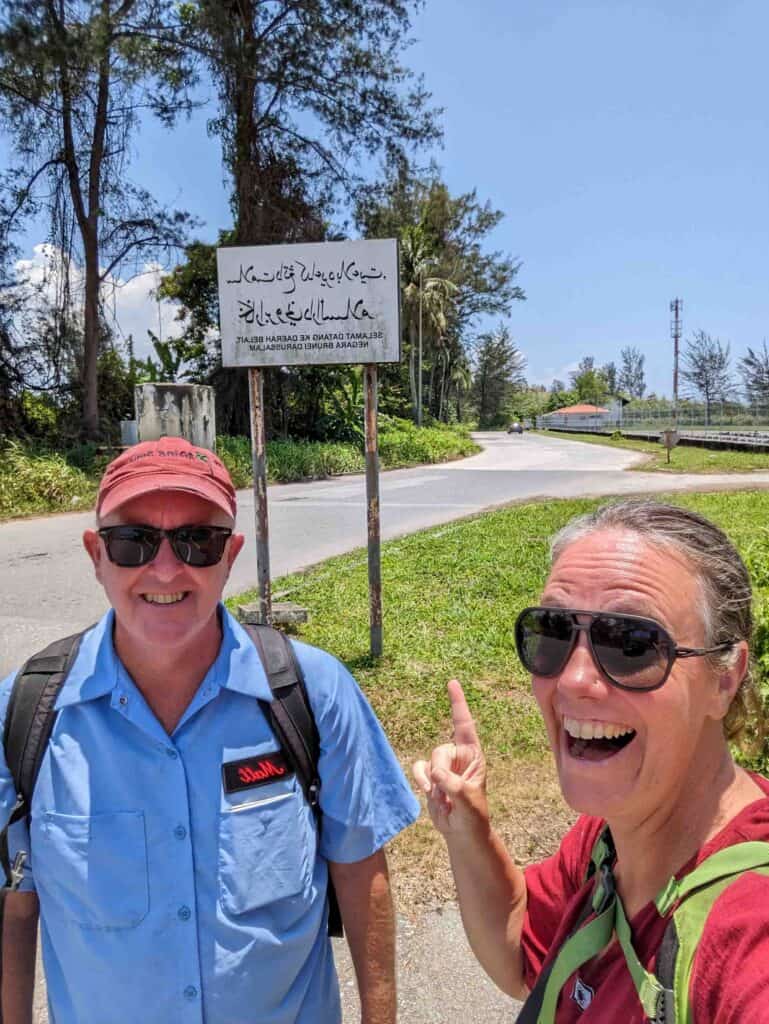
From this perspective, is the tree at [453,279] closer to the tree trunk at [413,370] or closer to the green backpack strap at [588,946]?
the tree trunk at [413,370]

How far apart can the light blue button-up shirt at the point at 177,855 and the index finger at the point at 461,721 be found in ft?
0.78

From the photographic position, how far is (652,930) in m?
1.08

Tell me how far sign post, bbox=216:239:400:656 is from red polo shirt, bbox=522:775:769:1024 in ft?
12.1

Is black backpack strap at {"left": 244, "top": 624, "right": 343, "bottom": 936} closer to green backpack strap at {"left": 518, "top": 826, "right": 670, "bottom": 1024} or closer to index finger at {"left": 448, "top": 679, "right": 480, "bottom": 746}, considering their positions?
index finger at {"left": 448, "top": 679, "right": 480, "bottom": 746}

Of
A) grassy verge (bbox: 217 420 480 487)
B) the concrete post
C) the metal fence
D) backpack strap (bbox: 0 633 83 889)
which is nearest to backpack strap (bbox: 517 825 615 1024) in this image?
backpack strap (bbox: 0 633 83 889)

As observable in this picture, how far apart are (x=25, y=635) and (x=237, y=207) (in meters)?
20.6

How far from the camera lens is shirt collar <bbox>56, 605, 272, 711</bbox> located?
A: 1.51m

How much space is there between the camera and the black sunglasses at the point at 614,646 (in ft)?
3.92

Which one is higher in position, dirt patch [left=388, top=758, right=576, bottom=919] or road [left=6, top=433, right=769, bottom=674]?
road [left=6, top=433, right=769, bottom=674]

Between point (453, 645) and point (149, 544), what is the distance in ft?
14.0

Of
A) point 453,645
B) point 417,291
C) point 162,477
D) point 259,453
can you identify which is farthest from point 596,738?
point 417,291

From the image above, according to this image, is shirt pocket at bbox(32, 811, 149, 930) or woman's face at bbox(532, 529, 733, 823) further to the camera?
shirt pocket at bbox(32, 811, 149, 930)

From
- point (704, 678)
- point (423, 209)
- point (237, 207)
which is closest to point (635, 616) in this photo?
point (704, 678)

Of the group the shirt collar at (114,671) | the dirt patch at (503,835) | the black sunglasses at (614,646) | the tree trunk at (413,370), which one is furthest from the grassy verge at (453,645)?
the tree trunk at (413,370)
